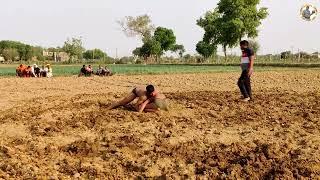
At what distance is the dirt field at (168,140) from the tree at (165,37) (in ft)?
259

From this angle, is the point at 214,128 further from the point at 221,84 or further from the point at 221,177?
the point at 221,84

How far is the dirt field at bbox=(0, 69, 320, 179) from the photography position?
7.23 m

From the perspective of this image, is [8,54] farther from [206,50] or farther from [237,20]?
[237,20]

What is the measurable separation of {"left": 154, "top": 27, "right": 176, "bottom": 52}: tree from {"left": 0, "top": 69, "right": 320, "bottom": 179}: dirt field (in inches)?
3108

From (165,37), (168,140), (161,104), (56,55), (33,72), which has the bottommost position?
(168,140)

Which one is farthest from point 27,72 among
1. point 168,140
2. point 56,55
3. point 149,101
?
point 56,55

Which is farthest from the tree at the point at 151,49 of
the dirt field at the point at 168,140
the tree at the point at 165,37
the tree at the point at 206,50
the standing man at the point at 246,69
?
the dirt field at the point at 168,140

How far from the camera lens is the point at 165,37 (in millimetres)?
93438

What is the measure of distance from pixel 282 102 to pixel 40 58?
9823 centimetres

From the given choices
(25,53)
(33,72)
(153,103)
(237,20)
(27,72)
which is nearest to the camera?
(153,103)

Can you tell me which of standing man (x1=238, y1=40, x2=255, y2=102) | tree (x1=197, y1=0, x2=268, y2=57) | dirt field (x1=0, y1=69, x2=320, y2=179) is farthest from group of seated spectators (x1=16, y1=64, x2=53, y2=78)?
tree (x1=197, y1=0, x2=268, y2=57)

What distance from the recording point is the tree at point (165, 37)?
9147cm

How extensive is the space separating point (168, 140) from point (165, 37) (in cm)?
8532

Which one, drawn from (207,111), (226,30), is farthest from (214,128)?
(226,30)
